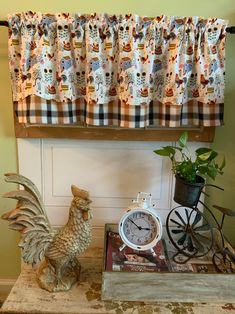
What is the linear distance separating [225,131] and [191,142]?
0.60 feet

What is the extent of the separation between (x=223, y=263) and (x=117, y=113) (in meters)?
0.86

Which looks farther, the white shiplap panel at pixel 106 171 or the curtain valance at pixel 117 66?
the white shiplap panel at pixel 106 171

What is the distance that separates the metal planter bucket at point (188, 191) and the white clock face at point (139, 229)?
0.54ft

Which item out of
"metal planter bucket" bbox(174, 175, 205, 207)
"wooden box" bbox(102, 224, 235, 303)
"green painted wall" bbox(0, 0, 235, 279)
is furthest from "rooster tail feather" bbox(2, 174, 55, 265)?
"metal planter bucket" bbox(174, 175, 205, 207)

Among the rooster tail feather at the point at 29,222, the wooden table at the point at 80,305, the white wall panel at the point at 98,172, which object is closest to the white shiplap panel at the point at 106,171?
the white wall panel at the point at 98,172

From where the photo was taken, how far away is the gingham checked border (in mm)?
1438

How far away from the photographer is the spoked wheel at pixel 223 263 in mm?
1373

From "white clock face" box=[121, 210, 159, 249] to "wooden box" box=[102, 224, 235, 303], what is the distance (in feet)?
0.56

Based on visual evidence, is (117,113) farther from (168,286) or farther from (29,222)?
(168,286)

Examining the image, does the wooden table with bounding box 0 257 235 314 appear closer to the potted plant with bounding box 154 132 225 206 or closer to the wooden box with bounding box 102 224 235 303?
the wooden box with bounding box 102 224 235 303

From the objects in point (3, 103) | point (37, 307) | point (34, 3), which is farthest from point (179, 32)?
point (37, 307)

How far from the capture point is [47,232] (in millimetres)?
1290

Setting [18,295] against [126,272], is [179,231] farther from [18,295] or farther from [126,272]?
[18,295]

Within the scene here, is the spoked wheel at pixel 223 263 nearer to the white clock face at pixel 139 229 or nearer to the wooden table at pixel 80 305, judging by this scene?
the wooden table at pixel 80 305
